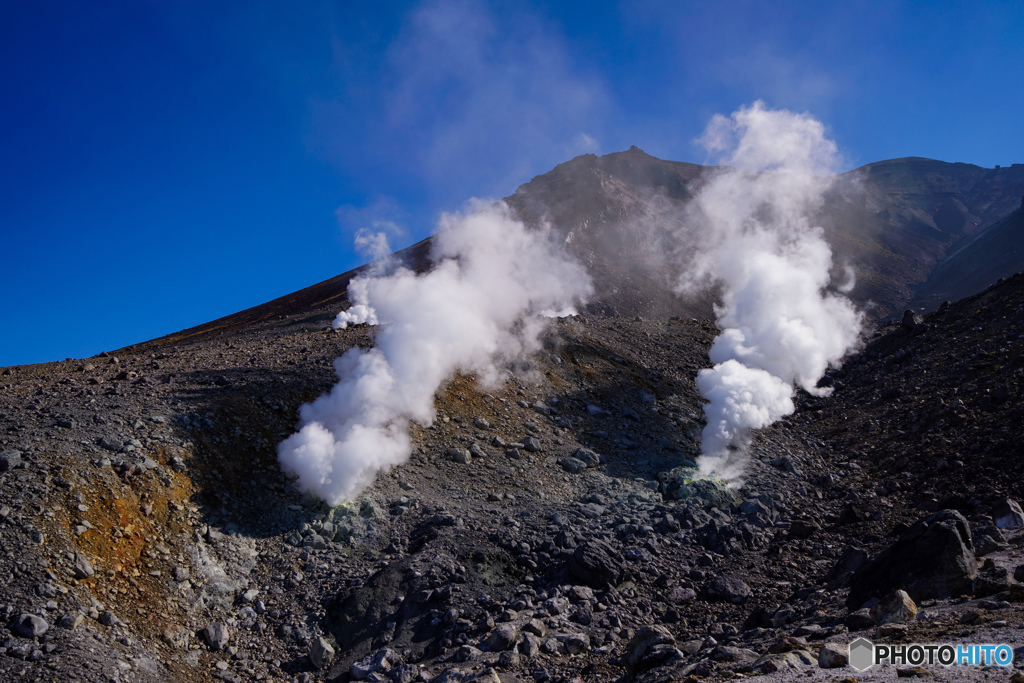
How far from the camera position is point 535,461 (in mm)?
16625

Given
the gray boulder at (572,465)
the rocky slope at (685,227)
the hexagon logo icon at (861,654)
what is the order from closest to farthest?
the hexagon logo icon at (861,654), the gray boulder at (572,465), the rocky slope at (685,227)

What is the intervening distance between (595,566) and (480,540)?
2.55 m

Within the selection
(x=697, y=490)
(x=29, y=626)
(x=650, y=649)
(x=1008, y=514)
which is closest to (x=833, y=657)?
(x=650, y=649)

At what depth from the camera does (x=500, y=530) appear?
12500mm

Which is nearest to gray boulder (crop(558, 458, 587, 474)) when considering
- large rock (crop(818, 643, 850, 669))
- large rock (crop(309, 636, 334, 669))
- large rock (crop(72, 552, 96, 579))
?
large rock (crop(309, 636, 334, 669))

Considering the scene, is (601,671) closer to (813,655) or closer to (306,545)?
(813,655)

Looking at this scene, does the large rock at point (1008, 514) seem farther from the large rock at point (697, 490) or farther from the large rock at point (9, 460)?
the large rock at point (9, 460)

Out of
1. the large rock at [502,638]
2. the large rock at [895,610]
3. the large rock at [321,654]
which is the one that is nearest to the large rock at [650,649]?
the large rock at [502,638]

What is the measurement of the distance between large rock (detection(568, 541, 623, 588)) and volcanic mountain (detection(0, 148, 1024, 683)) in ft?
0.16

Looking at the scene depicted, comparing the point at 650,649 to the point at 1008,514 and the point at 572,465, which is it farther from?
the point at 1008,514

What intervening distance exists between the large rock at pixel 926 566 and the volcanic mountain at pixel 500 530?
3 centimetres

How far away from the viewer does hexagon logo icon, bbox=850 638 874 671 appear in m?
6.66

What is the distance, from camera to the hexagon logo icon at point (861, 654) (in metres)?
6.66

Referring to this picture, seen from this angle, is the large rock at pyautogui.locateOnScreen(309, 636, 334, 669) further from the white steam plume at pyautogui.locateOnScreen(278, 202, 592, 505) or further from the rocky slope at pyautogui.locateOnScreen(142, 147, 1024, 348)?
the rocky slope at pyautogui.locateOnScreen(142, 147, 1024, 348)
